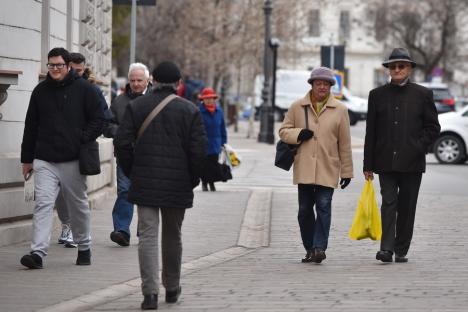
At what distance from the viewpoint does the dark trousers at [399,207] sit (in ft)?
38.0

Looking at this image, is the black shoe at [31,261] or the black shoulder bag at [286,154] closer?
the black shoe at [31,261]

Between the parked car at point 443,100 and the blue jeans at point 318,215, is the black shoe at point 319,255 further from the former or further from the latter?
the parked car at point 443,100

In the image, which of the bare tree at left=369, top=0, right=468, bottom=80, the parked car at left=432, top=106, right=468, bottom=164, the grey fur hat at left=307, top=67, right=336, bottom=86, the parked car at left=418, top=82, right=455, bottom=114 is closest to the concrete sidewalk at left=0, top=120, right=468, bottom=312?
the grey fur hat at left=307, top=67, right=336, bottom=86

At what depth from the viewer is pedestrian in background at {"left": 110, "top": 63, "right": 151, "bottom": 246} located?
12359 mm

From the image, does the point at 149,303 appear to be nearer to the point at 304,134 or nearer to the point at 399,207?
the point at 304,134

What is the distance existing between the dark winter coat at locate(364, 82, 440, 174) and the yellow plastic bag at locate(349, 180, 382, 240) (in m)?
0.22

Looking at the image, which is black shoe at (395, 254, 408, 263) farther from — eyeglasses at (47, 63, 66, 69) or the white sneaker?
eyeglasses at (47, 63, 66, 69)

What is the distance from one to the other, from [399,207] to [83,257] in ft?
8.95

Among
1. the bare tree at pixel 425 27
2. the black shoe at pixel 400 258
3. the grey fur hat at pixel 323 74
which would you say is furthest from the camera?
the bare tree at pixel 425 27

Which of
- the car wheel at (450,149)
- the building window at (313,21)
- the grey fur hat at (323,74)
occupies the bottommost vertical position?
the car wheel at (450,149)

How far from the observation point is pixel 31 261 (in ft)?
35.1

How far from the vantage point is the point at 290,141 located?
1160cm

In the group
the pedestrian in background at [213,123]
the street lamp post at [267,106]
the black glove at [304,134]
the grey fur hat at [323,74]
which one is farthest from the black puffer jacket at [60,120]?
the street lamp post at [267,106]

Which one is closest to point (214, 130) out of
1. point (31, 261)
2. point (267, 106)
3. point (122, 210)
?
point (122, 210)
